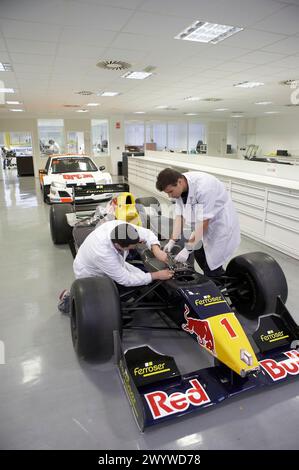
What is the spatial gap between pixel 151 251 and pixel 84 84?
660 cm

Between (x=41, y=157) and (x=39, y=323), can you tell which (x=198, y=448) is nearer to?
(x=39, y=323)

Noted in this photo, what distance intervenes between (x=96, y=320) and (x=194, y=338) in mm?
702

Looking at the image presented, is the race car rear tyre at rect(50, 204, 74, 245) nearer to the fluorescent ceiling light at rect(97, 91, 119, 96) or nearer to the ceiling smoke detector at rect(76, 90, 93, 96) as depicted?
the ceiling smoke detector at rect(76, 90, 93, 96)

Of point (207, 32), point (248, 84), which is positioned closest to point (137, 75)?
point (207, 32)

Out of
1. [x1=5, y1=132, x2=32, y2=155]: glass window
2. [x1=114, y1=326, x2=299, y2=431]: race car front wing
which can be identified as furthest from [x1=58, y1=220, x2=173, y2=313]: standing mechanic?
[x1=5, y1=132, x2=32, y2=155]: glass window

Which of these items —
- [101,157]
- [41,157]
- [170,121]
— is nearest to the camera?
[41,157]

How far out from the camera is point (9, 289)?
3.60 m

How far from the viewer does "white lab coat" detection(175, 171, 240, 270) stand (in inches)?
103

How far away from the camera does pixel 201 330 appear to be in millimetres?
2107

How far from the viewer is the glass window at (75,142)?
16828 millimetres

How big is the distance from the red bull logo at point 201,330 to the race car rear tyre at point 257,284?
78cm

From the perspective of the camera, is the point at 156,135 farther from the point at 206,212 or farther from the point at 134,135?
the point at 206,212

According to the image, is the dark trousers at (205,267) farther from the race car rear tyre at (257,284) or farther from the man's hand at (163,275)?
the man's hand at (163,275)
